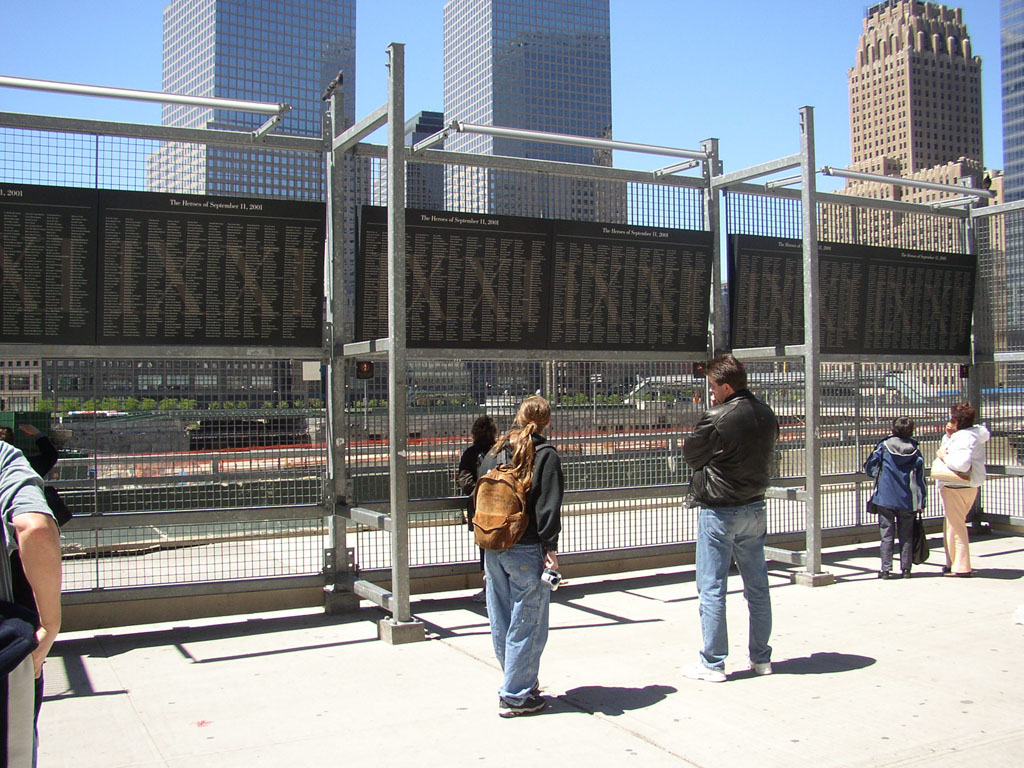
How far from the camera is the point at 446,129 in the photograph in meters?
7.61

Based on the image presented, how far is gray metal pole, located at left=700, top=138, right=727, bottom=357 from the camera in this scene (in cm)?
942

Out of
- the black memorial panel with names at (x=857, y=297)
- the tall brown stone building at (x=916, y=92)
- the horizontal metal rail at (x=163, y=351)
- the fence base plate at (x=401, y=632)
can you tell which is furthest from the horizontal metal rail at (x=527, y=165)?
the tall brown stone building at (x=916, y=92)

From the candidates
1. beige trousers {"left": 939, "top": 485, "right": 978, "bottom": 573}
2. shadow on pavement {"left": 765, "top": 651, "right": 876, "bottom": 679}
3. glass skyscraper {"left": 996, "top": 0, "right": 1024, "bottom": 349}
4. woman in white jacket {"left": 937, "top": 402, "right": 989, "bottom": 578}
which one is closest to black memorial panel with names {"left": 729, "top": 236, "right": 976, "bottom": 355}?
woman in white jacket {"left": 937, "top": 402, "right": 989, "bottom": 578}

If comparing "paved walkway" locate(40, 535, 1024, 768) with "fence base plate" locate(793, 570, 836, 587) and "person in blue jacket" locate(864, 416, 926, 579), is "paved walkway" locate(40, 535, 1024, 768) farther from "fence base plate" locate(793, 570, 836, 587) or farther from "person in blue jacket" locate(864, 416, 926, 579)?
"person in blue jacket" locate(864, 416, 926, 579)

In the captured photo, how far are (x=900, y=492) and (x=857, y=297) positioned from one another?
8.21ft

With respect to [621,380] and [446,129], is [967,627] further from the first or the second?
[446,129]

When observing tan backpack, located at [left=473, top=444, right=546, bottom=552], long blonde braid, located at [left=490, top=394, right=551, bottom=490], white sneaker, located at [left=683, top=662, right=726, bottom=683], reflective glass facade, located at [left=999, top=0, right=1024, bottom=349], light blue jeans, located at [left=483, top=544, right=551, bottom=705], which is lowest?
white sneaker, located at [left=683, top=662, right=726, bottom=683]

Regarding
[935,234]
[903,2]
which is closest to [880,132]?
[903,2]

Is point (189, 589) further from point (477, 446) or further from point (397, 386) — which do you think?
point (477, 446)

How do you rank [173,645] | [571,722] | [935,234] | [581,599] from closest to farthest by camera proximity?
[571,722], [173,645], [581,599], [935,234]

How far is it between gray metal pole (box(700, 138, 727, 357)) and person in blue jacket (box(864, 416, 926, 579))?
191cm

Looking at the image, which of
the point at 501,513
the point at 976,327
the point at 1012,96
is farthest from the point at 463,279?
the point at 1012,96

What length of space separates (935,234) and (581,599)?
6660mm

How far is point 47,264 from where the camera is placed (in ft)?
22.4
